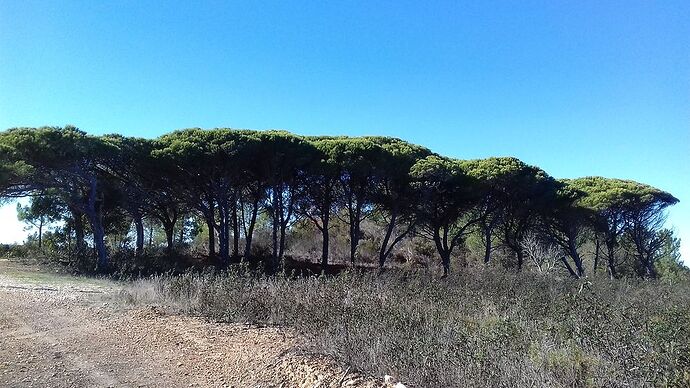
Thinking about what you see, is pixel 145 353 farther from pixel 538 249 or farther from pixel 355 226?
pixel 538 249

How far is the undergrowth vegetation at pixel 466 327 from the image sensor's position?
3.90 m

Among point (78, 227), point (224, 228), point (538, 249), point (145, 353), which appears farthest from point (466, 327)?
point (78, 227)

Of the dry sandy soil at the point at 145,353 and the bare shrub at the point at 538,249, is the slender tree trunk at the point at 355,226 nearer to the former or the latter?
the bare shrub at the point at 538,249

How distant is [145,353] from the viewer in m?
6.05

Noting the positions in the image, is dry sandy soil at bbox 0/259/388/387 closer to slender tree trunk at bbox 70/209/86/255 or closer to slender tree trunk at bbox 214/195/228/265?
slender tree trunk at bbox 214/195/228/265

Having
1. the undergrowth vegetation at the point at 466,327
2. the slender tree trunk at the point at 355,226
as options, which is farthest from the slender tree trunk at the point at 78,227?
the undergrowth vegetation at the point at 466,327

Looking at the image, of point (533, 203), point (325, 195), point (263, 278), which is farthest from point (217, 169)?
point (533, 203)

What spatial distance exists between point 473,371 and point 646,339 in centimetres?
144

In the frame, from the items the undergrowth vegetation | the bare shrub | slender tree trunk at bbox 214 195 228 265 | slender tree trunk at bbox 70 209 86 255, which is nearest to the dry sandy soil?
the undergrowth vegetation

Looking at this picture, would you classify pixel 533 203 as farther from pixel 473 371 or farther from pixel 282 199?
pixel 473 371

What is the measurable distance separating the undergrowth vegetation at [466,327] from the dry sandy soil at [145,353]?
338 mm

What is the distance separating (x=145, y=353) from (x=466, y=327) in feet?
12.5

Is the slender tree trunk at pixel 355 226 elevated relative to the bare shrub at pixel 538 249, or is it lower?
elevated

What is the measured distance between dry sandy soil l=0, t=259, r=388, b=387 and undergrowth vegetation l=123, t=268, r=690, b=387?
1.11 feet
